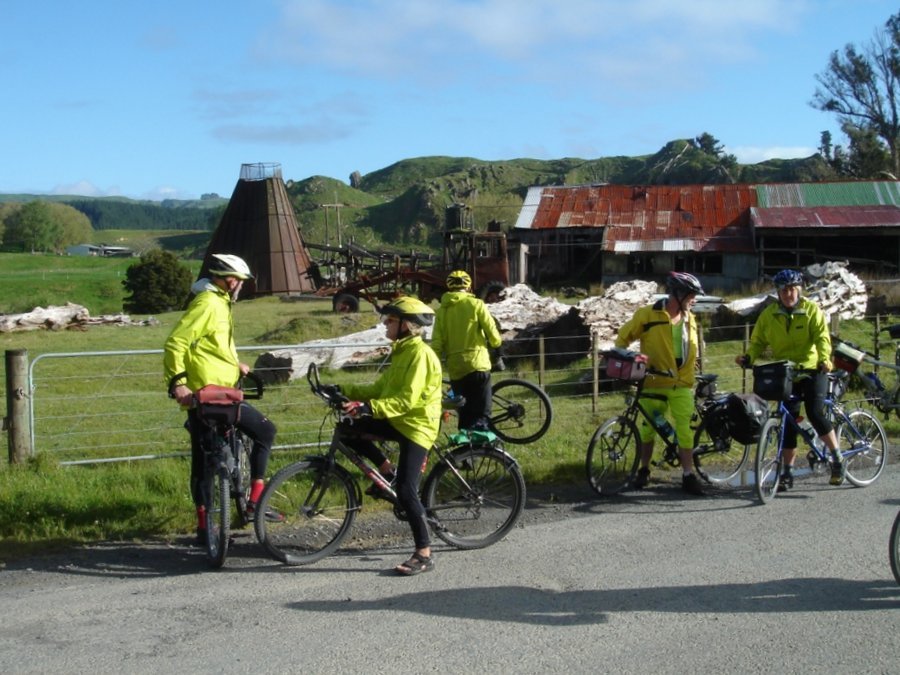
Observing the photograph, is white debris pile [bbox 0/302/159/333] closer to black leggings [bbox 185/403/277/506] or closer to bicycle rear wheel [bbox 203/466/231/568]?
black leggings [bbox 185/403/277/506]

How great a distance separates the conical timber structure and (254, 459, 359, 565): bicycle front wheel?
43097 millimetres

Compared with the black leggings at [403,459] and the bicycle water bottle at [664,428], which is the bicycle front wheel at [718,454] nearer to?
the bicycle water bottle at [664,428]

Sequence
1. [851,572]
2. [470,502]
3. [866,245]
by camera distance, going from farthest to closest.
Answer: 1. [866,245]
2. [470,502]
3. [851,572]

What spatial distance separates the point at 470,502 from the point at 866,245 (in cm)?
3575

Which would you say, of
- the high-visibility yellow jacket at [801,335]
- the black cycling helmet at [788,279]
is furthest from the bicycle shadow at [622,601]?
the black cycling helmet at [788,279]

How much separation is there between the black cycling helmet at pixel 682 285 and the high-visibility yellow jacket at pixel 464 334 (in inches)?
63.9

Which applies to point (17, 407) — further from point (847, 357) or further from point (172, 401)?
point (847, 357)

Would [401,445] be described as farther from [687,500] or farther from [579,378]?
[579,378]

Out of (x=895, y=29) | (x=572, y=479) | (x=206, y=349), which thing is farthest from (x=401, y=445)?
(x=895, y=29)

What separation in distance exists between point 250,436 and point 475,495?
1.65 meters

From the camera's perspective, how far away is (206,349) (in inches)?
239

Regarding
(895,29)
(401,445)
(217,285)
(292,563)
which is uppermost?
(895,29)

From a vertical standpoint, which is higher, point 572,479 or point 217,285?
point 217,285

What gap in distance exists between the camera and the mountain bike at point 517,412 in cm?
975
